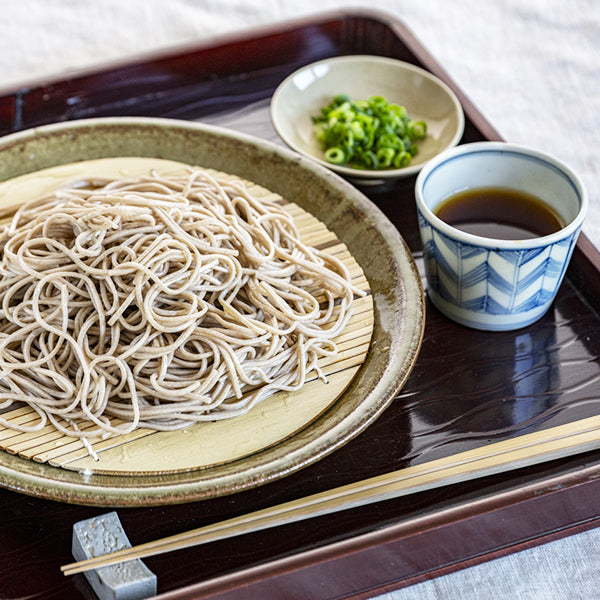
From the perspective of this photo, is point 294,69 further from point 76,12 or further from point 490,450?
point 490,450

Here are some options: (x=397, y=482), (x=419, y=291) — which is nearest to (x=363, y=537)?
(x=397, y=482)

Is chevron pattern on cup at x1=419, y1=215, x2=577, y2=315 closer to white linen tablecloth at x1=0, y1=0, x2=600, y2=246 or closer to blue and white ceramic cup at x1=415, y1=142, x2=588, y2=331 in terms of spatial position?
blue and white ceramic cup at x1=415, y1=142, x2=588, y2=331

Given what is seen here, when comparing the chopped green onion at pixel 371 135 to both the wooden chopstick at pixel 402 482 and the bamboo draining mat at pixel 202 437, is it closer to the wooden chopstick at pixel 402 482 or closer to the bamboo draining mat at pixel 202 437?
the bamboo draining mat at pixel 202 437

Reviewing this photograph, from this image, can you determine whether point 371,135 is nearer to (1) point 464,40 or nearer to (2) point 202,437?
(2) point 202,437

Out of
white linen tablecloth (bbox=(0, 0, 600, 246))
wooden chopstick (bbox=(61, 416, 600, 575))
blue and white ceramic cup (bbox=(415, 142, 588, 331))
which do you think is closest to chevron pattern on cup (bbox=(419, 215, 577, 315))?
blue and white ceramic cup (bbox=(415, 142, 588, 331))

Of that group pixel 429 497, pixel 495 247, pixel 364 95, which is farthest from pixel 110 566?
pixel 364 95
